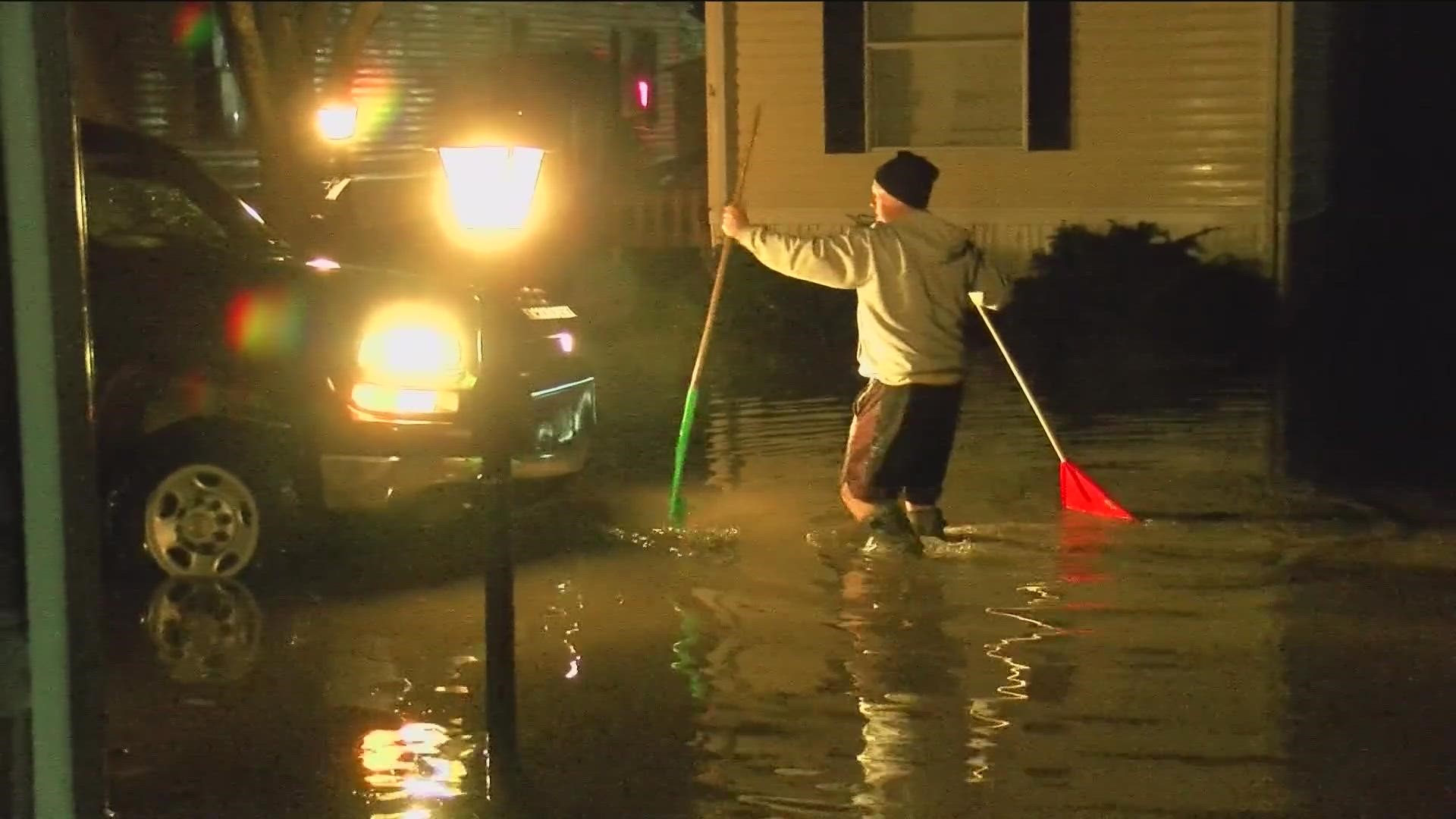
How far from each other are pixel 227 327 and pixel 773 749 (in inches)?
129

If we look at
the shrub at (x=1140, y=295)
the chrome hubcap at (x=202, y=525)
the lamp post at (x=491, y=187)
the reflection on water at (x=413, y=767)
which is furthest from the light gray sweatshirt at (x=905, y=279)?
the shrub at (x=1140, y=295)

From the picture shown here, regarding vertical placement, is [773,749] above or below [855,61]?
below

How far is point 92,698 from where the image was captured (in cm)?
354

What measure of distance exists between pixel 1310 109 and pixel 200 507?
42.8ft

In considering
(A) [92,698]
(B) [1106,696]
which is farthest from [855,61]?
(A) [92,698]

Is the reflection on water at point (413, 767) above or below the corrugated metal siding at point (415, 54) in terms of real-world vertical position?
below

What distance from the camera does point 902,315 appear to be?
328 inches

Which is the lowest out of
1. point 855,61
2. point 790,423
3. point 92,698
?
point 790,423

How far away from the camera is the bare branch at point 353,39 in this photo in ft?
58.4

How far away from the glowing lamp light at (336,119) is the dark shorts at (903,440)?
12701 mm

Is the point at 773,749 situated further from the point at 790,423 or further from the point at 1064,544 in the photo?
the point at 790,423

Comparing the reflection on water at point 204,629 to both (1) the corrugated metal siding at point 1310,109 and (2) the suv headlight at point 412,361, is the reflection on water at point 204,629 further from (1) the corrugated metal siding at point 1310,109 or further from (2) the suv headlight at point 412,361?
(1) the corrugated metal siding at point 1310,109

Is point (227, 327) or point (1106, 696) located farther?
point (227, 327)

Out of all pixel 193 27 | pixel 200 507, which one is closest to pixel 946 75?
pixel 200 507
